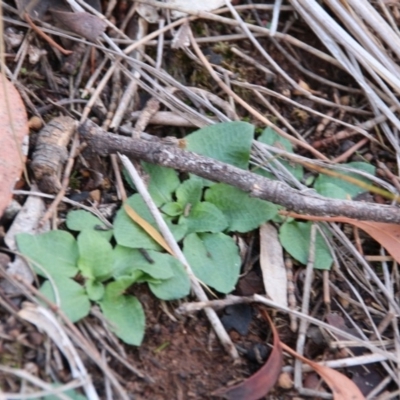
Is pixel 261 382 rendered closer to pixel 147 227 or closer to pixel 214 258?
pixel 214 258

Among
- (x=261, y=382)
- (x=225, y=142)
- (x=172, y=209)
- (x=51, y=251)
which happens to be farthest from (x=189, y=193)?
(x=261, y=382)

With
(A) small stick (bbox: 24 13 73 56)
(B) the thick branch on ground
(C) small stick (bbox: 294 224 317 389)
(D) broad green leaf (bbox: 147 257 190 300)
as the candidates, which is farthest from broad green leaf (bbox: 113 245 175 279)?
(A) small stick (bbox: 24 13 73 56)

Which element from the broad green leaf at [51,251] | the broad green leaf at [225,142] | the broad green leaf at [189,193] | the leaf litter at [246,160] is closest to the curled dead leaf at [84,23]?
the leaf litter at [246,160]

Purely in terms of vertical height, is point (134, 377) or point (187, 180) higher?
point (187, 180)

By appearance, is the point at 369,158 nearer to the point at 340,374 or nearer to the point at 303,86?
the point at 303,86

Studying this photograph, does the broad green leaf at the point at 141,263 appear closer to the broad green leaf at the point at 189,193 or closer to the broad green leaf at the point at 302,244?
the broad green leaf at the point at 189,193

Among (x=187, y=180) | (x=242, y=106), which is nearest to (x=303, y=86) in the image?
(x=242, y=106)

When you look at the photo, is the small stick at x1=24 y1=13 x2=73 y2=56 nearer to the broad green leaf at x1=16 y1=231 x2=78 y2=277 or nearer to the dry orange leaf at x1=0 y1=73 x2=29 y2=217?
the dry orange leaf at x1=0 y1=73 x2=29 y2=217

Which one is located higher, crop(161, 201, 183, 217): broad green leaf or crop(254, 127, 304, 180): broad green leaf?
crop(254, 127, 304, 180): broad green leaf
